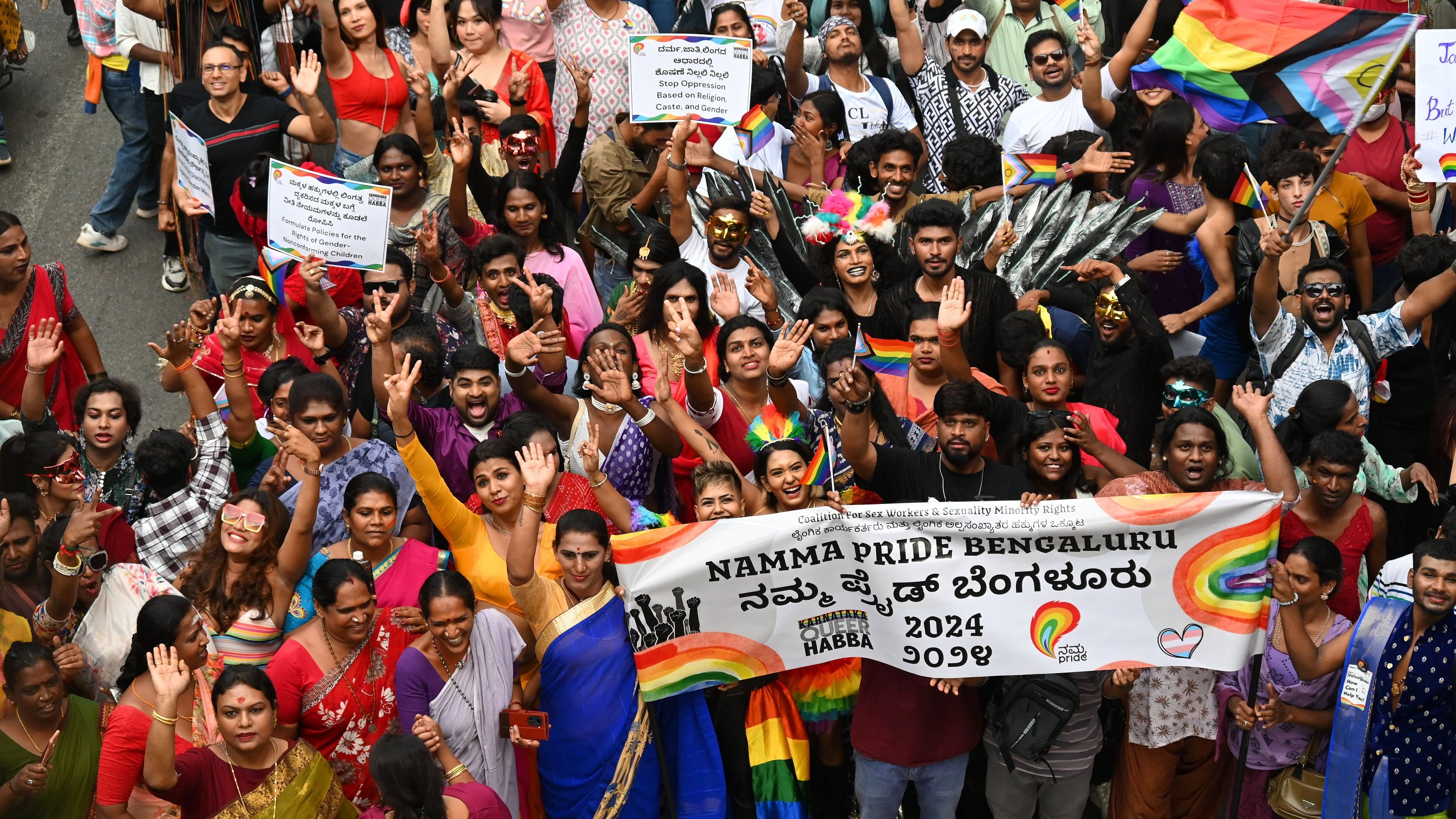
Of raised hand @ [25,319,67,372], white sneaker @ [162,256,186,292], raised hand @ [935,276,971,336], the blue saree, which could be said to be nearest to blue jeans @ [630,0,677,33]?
white sneaker @ [162,256,186,292]

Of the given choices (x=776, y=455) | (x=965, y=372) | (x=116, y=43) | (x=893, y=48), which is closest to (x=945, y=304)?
(x=965, y=372)

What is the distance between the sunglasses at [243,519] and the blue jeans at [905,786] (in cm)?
239

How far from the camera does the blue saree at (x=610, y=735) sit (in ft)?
19.8

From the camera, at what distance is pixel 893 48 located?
1068 centimetres

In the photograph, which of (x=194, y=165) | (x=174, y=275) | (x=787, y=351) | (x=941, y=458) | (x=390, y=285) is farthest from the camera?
(x=174, y=275)

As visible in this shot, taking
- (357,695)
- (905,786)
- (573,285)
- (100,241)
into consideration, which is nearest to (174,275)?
(100,241)

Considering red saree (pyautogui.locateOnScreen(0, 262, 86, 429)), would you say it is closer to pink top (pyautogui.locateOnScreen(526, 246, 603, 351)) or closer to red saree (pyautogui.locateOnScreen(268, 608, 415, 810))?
pink top (pyautogui.locateOnScreen(526, 246, 603, 351))

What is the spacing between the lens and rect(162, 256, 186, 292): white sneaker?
1025cm

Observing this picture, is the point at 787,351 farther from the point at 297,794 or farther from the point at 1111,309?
the point at 297,794

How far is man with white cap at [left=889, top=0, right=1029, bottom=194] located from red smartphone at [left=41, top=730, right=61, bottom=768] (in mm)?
5540

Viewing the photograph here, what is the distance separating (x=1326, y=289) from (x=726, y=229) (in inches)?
108

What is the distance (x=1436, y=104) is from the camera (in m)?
7.31

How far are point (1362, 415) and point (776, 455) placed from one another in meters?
2.49

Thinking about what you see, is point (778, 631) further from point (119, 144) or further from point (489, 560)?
point (119, 144)
